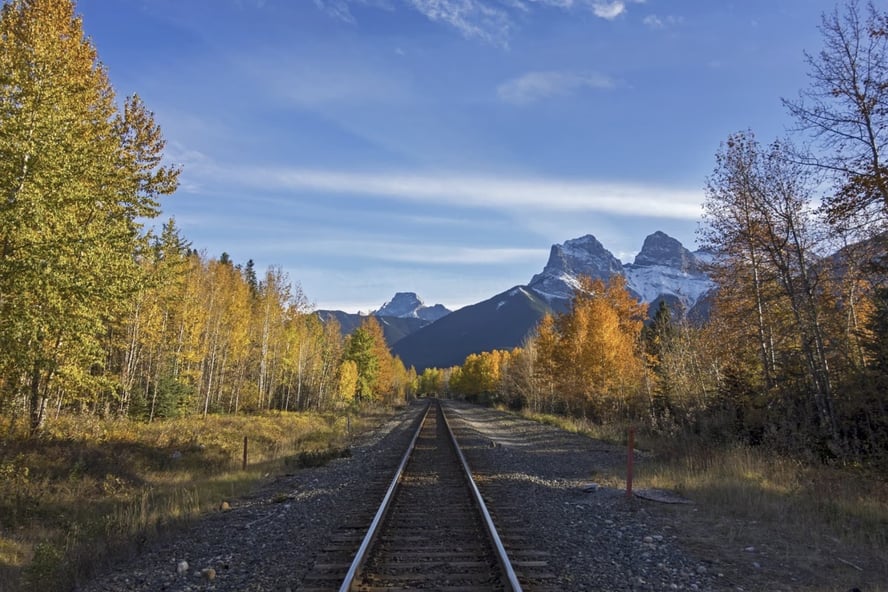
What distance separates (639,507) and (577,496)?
141 cm

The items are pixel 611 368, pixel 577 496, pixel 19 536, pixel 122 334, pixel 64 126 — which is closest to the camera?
pixel 19 536

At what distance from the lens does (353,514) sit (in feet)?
28.3

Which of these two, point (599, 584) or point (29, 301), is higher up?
point (29, 301)

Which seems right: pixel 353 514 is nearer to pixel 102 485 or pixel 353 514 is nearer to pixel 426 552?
pixel 426 552

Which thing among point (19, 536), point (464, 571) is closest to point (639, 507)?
point (464, 571)

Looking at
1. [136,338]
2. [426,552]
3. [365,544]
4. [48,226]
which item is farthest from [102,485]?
[136,338]

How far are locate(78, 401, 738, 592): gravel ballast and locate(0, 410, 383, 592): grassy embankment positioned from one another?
54cm

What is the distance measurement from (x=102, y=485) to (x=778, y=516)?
13.7 m

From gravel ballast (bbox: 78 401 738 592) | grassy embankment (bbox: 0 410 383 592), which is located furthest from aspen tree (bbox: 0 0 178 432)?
gravel ballast (bbox: 78 401 738 592)

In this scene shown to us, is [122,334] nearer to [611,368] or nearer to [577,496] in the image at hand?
[577,496]

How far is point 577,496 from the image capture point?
34.1 ft

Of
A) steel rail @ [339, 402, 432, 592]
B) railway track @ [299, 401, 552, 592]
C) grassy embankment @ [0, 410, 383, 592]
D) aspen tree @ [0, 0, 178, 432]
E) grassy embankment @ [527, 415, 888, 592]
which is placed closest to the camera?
steel rail @ [339, 402, 432, 592]

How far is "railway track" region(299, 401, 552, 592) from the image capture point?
5.39 m

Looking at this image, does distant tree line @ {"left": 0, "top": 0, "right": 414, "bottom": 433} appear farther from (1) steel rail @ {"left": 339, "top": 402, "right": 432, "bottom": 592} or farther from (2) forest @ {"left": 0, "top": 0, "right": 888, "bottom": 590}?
(1) steel rail @ {"left": 339, "top": 402, "right": 432, "bottom": 592}
